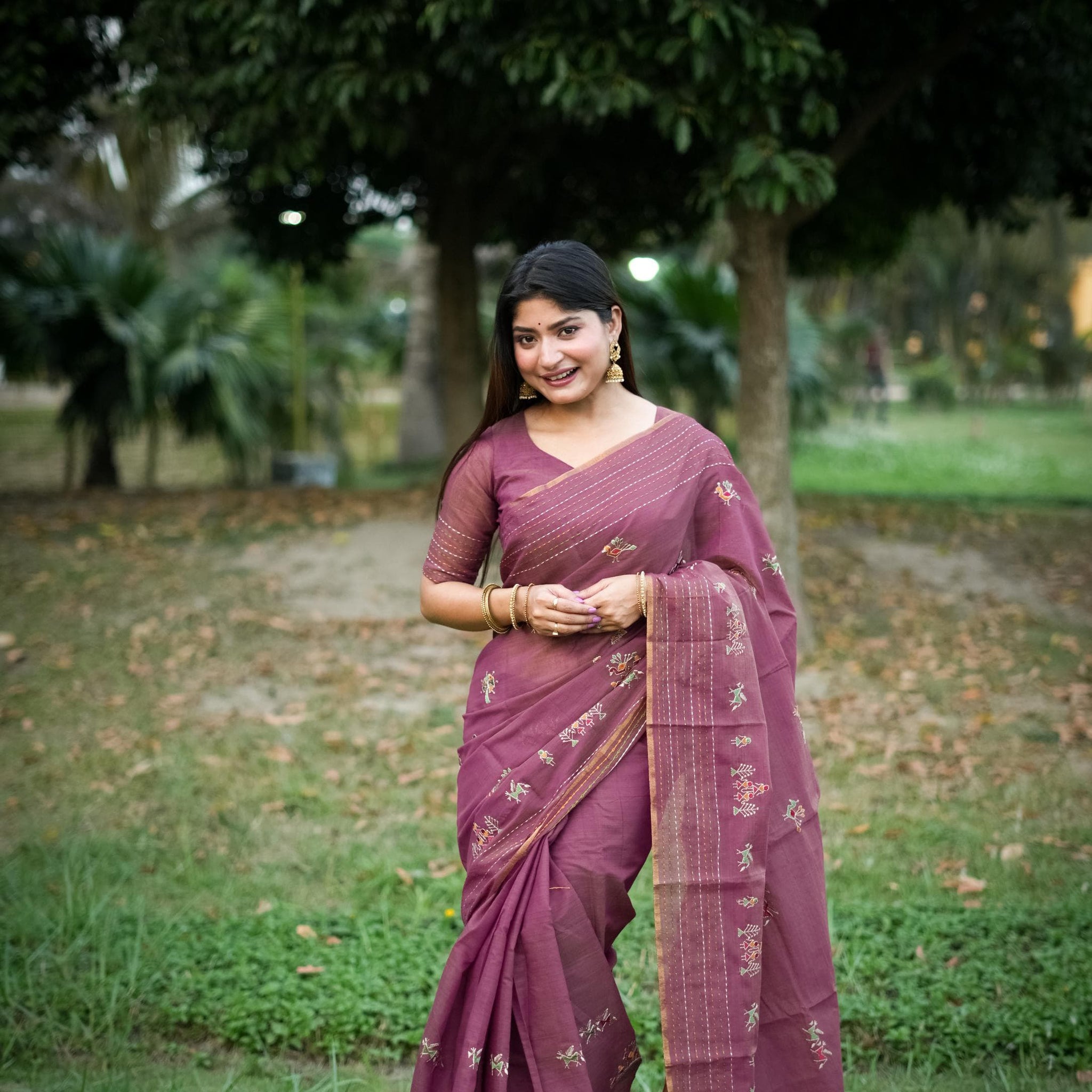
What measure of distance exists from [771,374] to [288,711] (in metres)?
3.05

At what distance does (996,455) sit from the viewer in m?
16.4

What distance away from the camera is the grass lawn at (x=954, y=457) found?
12.8 metres

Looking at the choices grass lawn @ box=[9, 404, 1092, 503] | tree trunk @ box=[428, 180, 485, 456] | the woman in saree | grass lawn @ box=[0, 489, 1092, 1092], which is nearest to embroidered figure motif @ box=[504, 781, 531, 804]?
the woman in saree

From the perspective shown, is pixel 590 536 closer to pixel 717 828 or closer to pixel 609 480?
pixel 609 480

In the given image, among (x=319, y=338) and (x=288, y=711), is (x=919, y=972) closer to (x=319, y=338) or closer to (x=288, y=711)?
(x=288, y=711)

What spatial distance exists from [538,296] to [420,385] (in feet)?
45.4

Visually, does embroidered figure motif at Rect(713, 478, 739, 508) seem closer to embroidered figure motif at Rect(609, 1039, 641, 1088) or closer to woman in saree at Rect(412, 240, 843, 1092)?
woman in saree at Rect(412, 240, 843, 1092)

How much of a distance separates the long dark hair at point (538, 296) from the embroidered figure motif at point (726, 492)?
0.29 metres

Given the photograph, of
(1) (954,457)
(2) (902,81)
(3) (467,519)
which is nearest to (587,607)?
(3) (467,519)

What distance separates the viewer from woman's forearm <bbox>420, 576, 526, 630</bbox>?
7.55ft

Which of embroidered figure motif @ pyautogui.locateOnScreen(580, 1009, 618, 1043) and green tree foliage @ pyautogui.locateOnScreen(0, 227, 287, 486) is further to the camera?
green tree foliage @ pyautogui.locateOnScreen(0, 227, 287, 486)

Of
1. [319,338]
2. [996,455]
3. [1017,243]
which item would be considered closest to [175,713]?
[319,338]

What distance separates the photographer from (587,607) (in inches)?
86.3

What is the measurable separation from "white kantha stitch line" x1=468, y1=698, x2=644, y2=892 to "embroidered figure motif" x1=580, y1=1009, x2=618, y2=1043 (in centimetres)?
33
